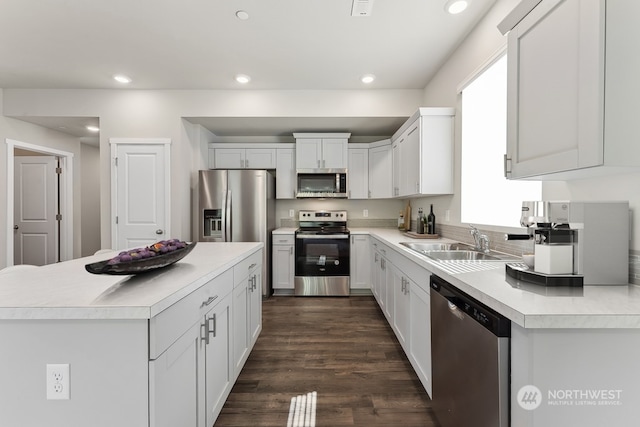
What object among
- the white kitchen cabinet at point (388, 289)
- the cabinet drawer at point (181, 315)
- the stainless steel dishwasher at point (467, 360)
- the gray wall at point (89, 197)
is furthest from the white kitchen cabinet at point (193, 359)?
the gray wall at point (89, 197)

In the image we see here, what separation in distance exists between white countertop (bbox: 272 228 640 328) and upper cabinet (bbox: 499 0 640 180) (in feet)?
1.50

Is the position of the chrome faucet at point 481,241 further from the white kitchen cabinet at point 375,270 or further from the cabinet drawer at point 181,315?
the cabinet drawer at point 181,315

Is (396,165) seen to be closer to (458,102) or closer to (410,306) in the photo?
(458,102)

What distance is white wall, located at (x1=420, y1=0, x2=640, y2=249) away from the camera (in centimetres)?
122

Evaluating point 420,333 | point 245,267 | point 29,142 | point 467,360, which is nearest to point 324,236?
point 245,267

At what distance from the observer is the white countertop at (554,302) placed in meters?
0.83

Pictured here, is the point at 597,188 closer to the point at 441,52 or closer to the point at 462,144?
the point at 462,144

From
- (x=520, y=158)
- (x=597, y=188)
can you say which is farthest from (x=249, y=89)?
(x=597, y=188)

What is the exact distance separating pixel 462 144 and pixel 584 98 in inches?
65.2

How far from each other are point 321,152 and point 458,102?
1.96 m

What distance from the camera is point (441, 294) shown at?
1440 mm

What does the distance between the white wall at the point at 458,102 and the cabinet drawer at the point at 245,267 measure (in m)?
1.84

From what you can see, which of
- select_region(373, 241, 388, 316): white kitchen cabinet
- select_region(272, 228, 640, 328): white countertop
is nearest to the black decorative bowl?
select_region(272, 228, 640, 328): white countertop

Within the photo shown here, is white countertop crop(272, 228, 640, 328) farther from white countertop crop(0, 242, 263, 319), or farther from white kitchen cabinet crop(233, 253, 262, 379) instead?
white kitchen cabinet crop(233, 253, 262, 379)
